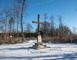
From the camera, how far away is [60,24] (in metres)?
33.2

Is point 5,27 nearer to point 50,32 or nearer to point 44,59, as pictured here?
point 44,59

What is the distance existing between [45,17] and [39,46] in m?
25.0

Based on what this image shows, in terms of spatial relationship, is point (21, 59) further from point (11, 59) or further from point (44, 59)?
point (44, 59)

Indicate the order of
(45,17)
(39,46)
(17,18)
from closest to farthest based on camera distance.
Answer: (39,46) < (17,18) < (45,17)

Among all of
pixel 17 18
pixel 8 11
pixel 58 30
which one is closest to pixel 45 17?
pixel 58 30

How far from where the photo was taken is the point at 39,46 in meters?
7.25

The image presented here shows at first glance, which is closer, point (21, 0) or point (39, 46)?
point (39, 46)

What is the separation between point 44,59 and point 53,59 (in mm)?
401

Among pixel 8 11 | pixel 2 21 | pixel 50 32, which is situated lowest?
pixel 50 32

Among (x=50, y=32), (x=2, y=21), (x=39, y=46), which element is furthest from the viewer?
(x=50, y=32)

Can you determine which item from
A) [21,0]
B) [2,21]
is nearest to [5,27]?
[2,21]

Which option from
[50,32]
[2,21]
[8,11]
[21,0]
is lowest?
[50,32]

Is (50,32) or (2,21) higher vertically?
(2,21)

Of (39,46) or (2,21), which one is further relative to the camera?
(2,21)
